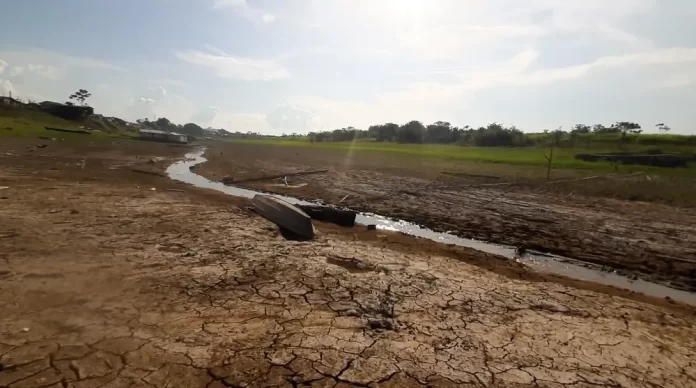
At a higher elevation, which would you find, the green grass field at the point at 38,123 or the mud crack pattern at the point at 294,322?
the green grass field at the point at 38,123

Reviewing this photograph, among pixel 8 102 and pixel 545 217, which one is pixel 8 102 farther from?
pixel 545 217

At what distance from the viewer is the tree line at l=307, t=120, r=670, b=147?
68.6m

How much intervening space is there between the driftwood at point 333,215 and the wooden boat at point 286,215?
109cm

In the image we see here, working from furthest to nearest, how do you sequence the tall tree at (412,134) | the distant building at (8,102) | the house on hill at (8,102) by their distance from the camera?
the tall tree at (412,134) < the distant building at (8,102) < the house on hill at (8,102)

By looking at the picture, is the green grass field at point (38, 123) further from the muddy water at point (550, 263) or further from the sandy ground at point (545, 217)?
the muddy water at point (550, 263)

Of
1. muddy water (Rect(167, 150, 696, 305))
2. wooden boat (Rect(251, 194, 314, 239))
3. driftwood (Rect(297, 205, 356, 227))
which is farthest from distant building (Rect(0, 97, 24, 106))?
muddy water (Rect(167, 150, 696, 305))

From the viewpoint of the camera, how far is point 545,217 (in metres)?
13.8

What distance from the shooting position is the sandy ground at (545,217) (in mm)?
9461

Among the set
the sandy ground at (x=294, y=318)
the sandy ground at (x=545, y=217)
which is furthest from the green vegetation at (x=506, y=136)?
the sandy ground at (x=294, y=318)

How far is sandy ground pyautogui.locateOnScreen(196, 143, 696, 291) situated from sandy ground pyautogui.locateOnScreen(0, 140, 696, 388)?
2923 mm

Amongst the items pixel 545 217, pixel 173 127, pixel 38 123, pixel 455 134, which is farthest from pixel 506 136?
pixel 173 127

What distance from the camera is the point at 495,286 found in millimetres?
6852

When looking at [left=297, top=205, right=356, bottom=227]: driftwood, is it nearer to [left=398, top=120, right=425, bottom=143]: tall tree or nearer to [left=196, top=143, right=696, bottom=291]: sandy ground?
[left=196, top=143, right=696, bottom=291]: sandy ground

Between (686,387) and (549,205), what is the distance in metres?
13.1
